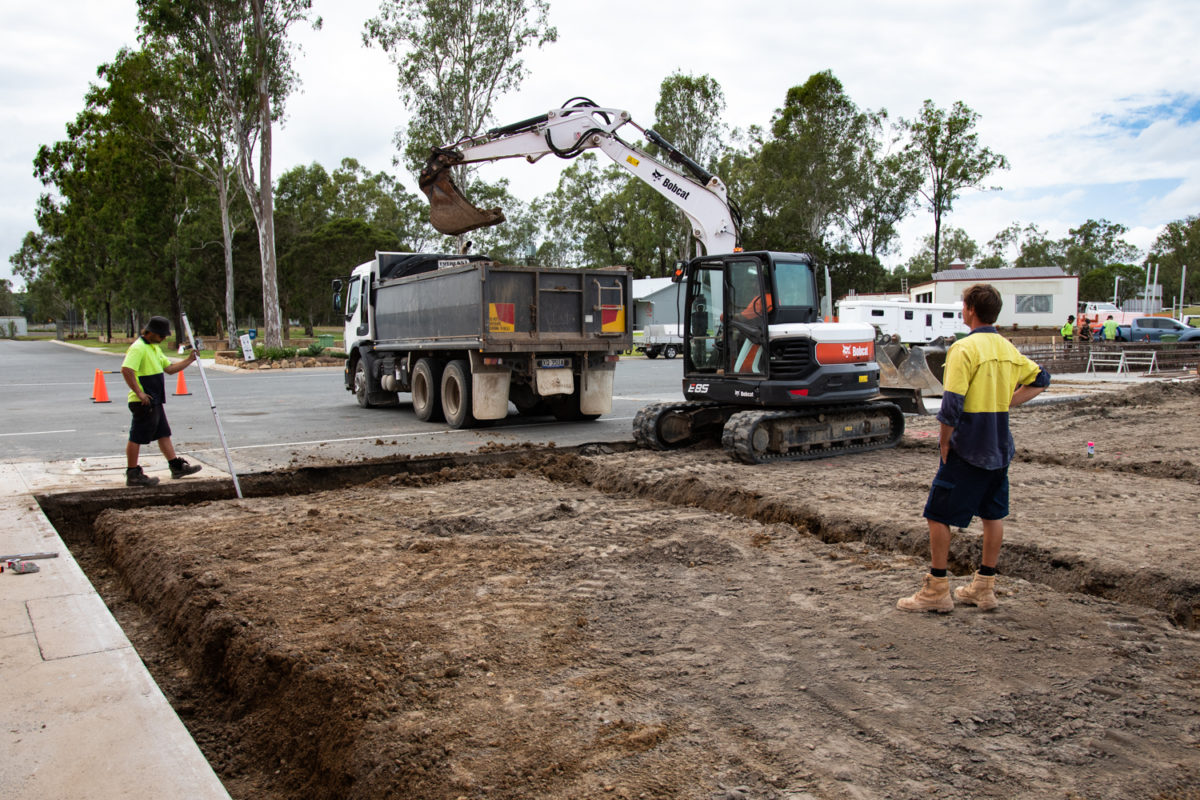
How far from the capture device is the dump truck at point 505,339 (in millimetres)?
12383

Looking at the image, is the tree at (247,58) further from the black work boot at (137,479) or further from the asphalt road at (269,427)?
the black work boot at (137,479)

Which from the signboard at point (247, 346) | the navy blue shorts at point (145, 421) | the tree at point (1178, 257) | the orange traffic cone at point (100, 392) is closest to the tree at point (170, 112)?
the orange traffic cone at point (100, 392)

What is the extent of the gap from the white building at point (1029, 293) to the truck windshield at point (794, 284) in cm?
4546

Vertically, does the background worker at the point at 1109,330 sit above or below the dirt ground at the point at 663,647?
above

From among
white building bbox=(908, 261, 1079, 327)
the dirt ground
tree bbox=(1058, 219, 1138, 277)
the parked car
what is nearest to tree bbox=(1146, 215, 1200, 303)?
tree bbox=(1058, 219, 1138, 277)

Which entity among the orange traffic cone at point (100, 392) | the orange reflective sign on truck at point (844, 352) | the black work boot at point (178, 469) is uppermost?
the orange reflective sign on truck at point (844, 352)

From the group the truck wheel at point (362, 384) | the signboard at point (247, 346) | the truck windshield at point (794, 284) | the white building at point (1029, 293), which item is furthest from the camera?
the white building at point (1029, 293)

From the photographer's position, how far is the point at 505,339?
40.4ft

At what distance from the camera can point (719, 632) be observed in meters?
4.38

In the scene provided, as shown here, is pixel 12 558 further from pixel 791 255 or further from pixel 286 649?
pixel 791 255

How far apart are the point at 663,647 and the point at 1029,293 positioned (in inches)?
2216

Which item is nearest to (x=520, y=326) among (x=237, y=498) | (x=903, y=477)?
(x=237, y=498)

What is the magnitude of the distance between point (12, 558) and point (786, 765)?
5.47m

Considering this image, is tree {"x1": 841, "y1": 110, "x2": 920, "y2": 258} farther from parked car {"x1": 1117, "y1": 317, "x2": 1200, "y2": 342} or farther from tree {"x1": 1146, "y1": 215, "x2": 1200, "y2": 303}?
tree {"x1": 1146, "y1": 215, "x2": 1200, "y2": 303}
